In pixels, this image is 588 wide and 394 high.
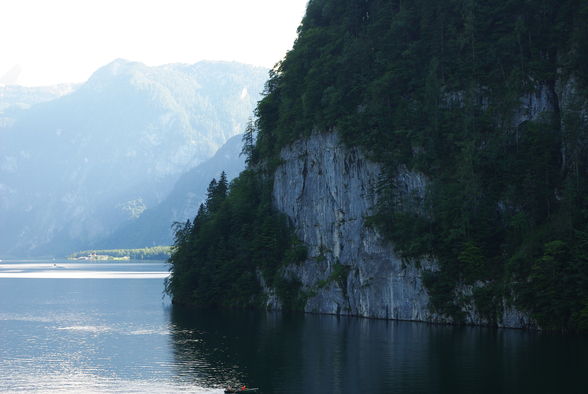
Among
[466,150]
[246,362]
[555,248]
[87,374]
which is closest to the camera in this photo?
[87,374]

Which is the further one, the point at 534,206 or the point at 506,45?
the point at 506,45

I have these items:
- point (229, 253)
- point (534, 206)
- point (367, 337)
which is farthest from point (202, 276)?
point (534, 206)

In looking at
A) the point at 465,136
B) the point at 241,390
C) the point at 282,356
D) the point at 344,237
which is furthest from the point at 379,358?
the point at 344,237

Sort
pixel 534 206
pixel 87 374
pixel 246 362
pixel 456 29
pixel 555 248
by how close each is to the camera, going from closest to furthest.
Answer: pixel 87 374, pixel 246 362, pixel 555 248, pixel 534 206, pixel 456 29

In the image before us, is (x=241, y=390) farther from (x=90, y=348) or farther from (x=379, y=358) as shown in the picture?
(x=90, y=348)

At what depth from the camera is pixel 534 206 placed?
101375mm

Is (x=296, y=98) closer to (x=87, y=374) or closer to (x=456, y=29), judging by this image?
(x=456, y=29)

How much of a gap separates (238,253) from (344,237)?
2339 cm

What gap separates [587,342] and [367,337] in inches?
951

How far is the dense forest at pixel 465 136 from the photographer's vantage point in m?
96.1

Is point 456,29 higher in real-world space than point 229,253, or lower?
higher

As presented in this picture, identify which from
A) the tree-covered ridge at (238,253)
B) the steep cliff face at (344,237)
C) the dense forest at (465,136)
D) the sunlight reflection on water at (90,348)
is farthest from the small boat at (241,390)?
the tree-covered ridge at (238,253)

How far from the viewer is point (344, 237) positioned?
122312 millimetres

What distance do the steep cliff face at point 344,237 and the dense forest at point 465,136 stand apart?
2.09 metres
